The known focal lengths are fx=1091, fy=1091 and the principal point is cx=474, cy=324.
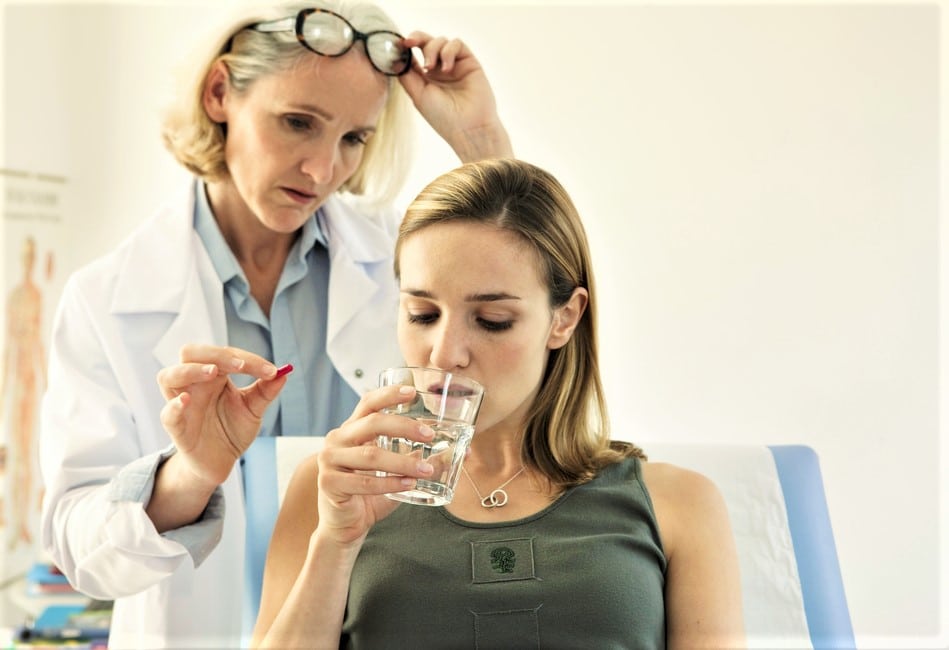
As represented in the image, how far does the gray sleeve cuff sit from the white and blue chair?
0.28 feet

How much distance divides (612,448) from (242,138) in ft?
2.36

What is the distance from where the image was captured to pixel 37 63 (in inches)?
69.7

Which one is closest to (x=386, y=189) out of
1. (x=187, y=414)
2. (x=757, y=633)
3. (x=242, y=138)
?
(x=242, y=138)

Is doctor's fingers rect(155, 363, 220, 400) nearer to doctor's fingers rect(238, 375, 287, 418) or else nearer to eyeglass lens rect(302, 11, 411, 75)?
doctor's fingers rect(238, 375, 287, 418)

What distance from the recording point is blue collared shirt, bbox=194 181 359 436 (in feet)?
5.52

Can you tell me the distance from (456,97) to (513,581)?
0.73 meters

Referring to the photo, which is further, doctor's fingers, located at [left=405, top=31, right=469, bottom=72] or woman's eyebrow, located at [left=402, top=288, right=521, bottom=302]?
doctor's fingers, located at [left=405, top=31, right=469, bottom=72]

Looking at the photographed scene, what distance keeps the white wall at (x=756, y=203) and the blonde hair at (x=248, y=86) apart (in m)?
0.08

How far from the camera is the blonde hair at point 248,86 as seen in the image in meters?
1.59

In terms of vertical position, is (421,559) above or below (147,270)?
below

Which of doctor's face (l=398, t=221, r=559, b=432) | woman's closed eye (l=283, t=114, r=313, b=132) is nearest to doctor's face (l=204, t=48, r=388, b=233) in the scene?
woman's closed eye (l=283, t=114, r=313, b=132)

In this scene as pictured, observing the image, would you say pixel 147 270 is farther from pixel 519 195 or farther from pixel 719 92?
pixel 719 92

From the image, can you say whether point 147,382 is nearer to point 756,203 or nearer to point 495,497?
point 495,497

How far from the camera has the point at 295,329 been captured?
1.70 metres
